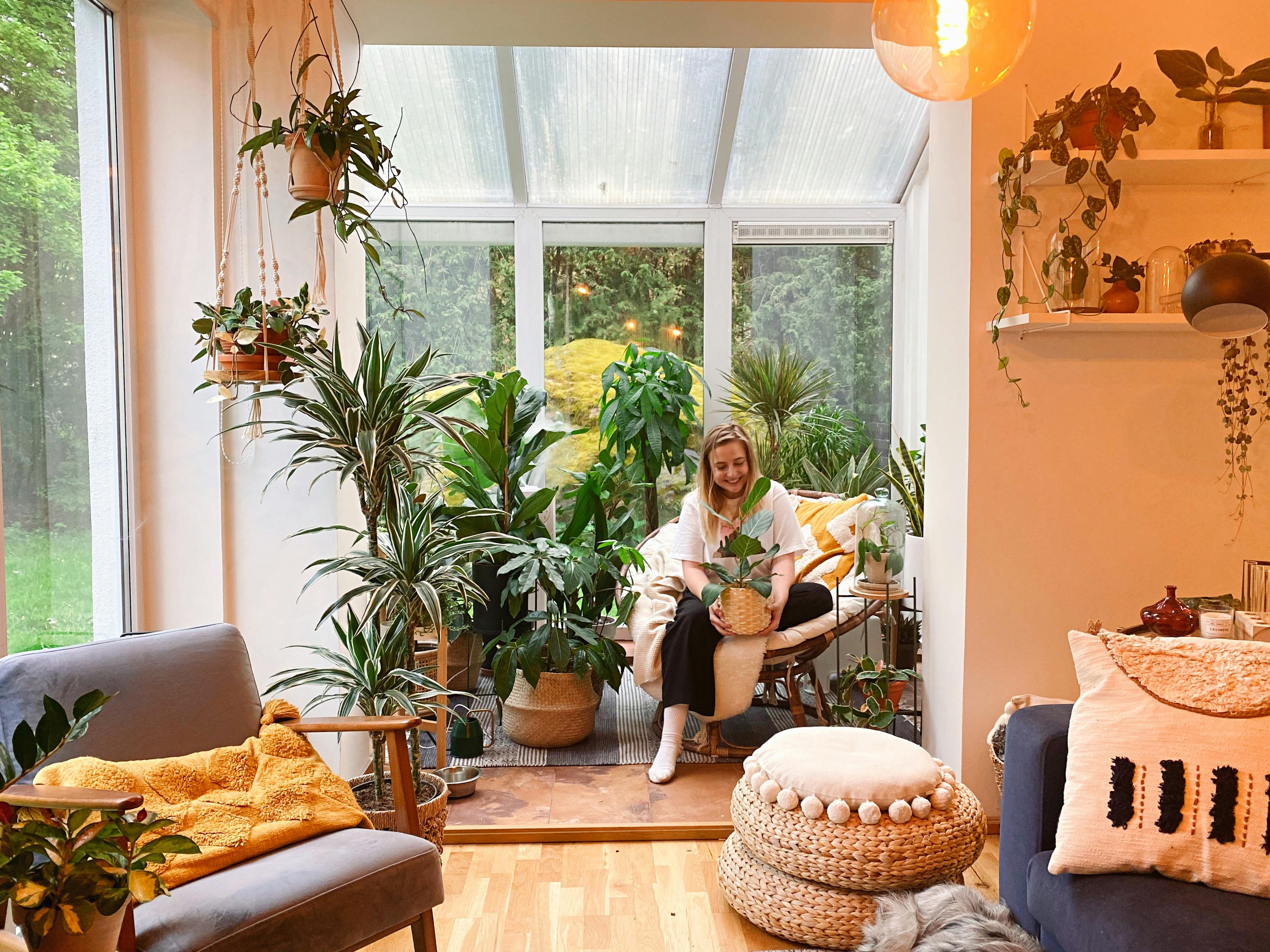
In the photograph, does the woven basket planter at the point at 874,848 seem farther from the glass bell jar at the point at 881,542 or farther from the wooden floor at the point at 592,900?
the glass bell jar at the point at 881,542

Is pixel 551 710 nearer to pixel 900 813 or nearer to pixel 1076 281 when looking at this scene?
pixel 900 813

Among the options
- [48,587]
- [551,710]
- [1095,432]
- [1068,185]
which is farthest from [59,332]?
[1095,432]

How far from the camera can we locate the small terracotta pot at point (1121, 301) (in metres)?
2.71

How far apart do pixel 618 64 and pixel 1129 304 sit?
2637 millimetres

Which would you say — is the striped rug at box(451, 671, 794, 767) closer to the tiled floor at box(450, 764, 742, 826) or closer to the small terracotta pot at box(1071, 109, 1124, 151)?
the tiled floor at box(450, 764, 742, 826)

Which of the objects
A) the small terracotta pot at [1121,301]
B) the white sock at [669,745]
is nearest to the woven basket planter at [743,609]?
the white sock at [669,745]

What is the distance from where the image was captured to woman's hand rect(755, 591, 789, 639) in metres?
3.57

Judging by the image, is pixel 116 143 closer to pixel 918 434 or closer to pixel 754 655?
pixel 754 655

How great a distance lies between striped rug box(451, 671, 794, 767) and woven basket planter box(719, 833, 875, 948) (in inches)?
46.4

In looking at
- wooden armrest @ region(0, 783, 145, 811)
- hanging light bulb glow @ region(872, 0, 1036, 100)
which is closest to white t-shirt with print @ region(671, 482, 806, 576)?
hanging light bulb glow @ region(872, 0, 1036, 100)

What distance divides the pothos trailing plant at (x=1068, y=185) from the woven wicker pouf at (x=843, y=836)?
119 centimetres

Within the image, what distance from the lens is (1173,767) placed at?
1.83m

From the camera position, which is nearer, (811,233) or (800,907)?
(800,907)

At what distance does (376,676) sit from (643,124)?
321 centimetres
